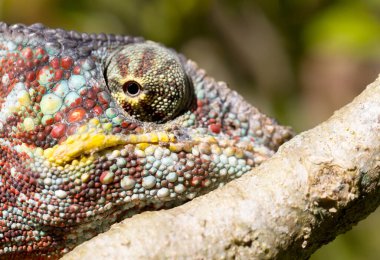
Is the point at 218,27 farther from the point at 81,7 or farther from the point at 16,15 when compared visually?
the point at 16,15

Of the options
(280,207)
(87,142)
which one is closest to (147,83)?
(87,142)

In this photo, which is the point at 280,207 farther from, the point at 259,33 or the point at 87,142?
the point at 259,33

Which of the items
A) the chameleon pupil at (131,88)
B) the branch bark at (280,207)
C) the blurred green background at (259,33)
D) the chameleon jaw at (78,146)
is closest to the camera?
the branch bark at (280,207)

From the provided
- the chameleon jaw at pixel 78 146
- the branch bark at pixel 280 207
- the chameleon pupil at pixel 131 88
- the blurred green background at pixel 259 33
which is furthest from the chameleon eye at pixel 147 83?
the blurred green background at pixel 259 33

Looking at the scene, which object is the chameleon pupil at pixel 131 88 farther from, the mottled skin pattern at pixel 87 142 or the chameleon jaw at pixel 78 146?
the chameleon jaw at pixel 78 146

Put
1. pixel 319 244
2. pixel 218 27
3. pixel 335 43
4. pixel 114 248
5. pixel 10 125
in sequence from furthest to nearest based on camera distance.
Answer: pixel 218 27 < pixel 335 43 < pixel 10 125 < pixel 319 244 < pixel 114 248

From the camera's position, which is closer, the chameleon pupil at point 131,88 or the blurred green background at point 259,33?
the chameleon pupil at point 131,88

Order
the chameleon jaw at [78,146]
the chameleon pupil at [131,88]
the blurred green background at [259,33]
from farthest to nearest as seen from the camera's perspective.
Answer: the blurred green background at [259,33] → the chameleon pupil at [131,88] → the chameleon jaw at [78,146]

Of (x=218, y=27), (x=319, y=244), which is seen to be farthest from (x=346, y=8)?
(x=319, y=244)
